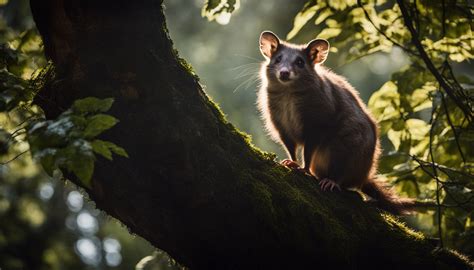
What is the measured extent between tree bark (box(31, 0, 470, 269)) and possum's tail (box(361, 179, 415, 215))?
5.67ft

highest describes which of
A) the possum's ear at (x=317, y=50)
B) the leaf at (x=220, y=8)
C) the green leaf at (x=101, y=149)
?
the possum's ear at (x=317, y=50)

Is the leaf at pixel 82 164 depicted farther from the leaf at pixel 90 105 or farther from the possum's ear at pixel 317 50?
the possum's ear at pixel 317 50

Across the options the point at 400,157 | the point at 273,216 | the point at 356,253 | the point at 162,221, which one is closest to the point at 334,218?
the point at 356,253

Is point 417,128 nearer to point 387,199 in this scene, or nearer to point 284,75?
point 387,199

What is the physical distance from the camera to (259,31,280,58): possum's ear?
6316mm

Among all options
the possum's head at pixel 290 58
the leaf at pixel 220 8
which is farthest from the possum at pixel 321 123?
the leaf at pixel 220 8

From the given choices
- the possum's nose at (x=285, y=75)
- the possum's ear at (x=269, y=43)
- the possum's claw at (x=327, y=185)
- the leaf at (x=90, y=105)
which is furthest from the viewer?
the possum's ear at (x=269, y=43)

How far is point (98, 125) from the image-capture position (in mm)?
2217

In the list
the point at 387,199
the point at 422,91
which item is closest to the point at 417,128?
the point at 422,91

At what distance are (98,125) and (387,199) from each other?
11.6 feet

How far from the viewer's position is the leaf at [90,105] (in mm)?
2312

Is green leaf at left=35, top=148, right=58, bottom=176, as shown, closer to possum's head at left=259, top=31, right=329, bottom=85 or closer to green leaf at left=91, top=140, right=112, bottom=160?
green leaf at left=91, top=140, right=112, bottom=160

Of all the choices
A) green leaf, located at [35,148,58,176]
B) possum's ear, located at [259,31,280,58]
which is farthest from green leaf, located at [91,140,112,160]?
possum's ear, located at [259,31,280,58]

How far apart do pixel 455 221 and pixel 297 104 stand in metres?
1.91
